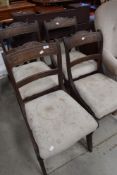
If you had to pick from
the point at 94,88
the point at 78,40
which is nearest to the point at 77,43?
the point at 78,40

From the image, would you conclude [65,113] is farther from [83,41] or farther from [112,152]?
[83,41]

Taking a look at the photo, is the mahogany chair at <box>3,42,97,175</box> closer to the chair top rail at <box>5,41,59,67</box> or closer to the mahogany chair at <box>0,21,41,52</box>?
the chair top rail at <box>5,41,59,67</box>

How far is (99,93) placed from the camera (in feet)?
4.75

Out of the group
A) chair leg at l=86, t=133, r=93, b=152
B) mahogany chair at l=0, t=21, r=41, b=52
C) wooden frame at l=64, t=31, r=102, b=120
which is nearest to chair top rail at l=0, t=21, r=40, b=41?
mahogany chair at l=0, t=21, r=41, b=52

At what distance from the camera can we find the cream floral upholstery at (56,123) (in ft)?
3.68

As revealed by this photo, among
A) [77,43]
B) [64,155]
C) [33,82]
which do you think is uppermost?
[77,43]

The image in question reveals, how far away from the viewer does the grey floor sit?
1.36m

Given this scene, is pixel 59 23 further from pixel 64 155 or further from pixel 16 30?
pixel 64 155

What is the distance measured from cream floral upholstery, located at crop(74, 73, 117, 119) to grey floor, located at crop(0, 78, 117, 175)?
1.06ft

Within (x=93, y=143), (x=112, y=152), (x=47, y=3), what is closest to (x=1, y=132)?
(x=93, y=143)

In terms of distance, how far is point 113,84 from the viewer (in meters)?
1.53

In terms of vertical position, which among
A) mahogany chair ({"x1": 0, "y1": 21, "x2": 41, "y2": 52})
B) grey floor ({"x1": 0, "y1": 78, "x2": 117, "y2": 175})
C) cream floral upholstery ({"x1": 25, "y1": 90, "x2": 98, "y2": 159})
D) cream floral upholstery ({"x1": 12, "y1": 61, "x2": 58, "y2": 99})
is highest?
mahogany chair ({"x1": 0, "y1": 21, "x2": 41, "y2": 52})

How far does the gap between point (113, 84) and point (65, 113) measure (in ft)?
1.68

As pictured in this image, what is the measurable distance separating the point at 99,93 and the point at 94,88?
0.07 m
